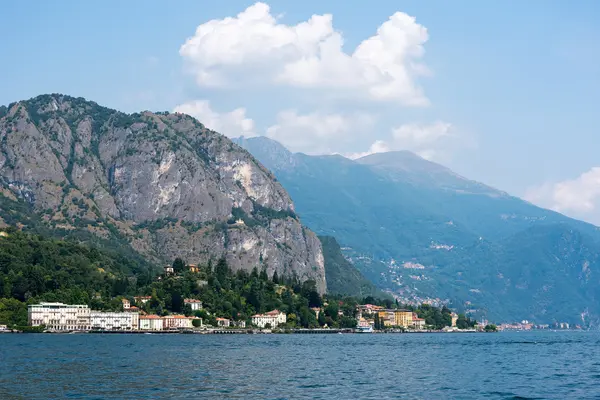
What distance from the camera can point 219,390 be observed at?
78.5 meters

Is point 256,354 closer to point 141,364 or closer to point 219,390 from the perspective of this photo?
point 141,364

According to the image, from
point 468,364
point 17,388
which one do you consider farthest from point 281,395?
point 468,364

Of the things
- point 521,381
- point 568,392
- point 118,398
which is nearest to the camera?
point 118,398

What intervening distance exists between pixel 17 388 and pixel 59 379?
8584 millimetres

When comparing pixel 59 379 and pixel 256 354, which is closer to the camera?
pixel 59 379

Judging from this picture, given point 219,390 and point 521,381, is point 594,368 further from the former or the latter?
point 219,390

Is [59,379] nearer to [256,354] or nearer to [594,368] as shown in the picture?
[256,354]

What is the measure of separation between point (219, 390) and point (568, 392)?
1270 inches

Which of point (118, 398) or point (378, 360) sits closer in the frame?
point (118, 398)

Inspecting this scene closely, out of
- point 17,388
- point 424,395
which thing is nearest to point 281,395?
point 424,395

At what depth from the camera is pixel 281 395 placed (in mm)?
76188

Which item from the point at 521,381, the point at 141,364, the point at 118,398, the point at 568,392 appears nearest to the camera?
the point at 118,398

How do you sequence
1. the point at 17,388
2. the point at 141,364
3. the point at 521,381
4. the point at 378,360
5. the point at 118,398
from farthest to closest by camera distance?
the point at 378,360, the point at 141,364, the point at 521,381, the point at 17,388, the point at 118,398

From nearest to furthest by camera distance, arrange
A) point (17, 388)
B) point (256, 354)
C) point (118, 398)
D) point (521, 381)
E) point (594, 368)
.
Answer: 1. point (118, 398)
2. point (17, 388)
3. point (521, 381)
4. point (594, 368)
5. point (256, 354)
